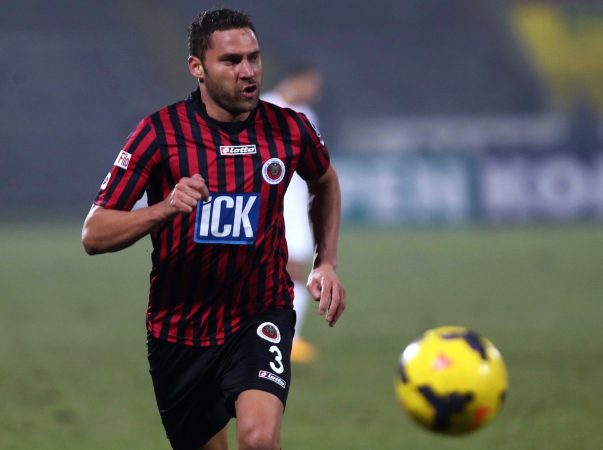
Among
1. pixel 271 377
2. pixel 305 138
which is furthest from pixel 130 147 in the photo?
pixel 271 377

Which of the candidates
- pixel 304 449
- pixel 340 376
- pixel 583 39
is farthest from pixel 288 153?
pixel 583 39

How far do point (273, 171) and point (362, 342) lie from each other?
18.3 ft

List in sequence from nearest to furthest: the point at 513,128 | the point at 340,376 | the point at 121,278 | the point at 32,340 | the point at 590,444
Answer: the point at 590,444 → the point at 340,376 → the point at 32,340 → the point at 121,278 → the point at 513,128

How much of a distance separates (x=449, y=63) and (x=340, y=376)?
74.7ft

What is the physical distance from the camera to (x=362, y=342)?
33.3 ft

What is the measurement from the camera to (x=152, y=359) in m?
4.80

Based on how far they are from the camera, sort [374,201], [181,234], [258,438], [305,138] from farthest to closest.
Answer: [374,201] < [305,138] < [181,234] < [258,438]

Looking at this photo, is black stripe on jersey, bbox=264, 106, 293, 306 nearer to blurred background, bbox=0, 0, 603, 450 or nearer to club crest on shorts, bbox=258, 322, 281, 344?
club crest on shorts, bbox=258, 322, 281, 344

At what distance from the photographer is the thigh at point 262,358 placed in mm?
4527

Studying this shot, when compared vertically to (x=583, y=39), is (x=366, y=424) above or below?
below

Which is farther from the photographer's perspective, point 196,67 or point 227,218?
point 196,67

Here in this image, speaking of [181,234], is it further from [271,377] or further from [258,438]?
[258,438]

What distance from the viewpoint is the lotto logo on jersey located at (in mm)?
4613

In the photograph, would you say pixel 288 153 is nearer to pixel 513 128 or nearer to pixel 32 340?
pixel 32 340
